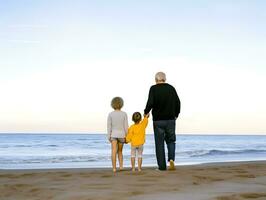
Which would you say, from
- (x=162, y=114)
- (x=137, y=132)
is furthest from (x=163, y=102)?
(x=137, y=132)

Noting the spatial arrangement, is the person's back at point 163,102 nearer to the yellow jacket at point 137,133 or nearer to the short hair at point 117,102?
the yellow jacket at point 137,133

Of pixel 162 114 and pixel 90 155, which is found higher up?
pixel 162 114

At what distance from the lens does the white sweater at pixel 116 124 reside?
8125 mm

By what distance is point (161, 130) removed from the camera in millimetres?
7816

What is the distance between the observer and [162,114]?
7.83m

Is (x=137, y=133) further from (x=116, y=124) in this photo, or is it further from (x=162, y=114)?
(x=162, y=114)

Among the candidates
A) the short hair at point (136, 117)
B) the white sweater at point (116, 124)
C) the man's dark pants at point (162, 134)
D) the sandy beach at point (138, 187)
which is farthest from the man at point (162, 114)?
the sandy beach at point (138, 187)

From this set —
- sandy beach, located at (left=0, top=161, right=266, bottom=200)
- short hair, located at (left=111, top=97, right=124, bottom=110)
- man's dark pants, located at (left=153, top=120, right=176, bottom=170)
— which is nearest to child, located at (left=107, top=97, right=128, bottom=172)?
short hair, located at (left=111, top=97, right=124, bottom=110)

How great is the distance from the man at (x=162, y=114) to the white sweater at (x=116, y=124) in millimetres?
534

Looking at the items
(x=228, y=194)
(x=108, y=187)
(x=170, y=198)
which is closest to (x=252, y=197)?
(x=228, y=194)

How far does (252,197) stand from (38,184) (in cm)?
327

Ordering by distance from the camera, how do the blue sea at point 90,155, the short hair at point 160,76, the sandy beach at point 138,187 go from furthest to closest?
the blue sea at point 90,155, the short hair at point 160,76, the sandy beach at point 138,187

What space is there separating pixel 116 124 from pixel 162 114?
3.19 feet

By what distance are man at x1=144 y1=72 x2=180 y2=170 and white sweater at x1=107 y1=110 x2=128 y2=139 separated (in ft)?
1.75
